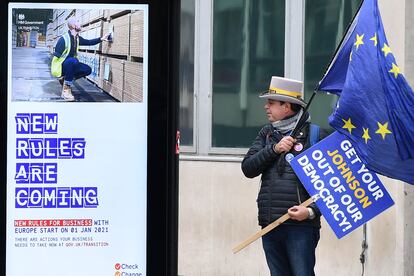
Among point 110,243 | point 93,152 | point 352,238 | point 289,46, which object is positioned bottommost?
point 352,238

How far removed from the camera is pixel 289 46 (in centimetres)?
Answer: 896

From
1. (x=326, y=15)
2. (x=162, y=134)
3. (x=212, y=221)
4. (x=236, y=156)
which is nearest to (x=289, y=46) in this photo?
(x=326, y=15)

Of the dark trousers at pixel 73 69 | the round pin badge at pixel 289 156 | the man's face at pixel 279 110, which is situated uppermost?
the dark trousers at pixel 73 69

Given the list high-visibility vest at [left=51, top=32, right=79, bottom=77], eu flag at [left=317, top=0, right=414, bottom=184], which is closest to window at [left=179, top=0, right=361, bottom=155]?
eu flag at [left=317, top=0, right=414, bottom=184]

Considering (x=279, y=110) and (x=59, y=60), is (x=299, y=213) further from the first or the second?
(x=59, y=60)

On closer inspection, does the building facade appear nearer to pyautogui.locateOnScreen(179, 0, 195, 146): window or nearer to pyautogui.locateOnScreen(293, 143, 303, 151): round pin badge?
pyautogui.locateOnScreen(179, 0, 195, 146): window

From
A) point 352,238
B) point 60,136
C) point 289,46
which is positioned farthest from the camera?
point 289,46

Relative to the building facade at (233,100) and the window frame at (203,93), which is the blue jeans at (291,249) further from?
the window frame at (203,93)

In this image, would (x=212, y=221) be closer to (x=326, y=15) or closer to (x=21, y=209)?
(x=326, y=15)

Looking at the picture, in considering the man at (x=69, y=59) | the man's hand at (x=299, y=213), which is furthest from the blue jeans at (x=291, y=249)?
the man at (x=69, y=59)

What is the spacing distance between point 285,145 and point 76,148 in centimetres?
204

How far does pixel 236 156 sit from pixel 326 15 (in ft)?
5.23

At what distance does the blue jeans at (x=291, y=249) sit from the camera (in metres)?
6.17

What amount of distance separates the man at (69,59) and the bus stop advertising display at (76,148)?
0.07 feet
